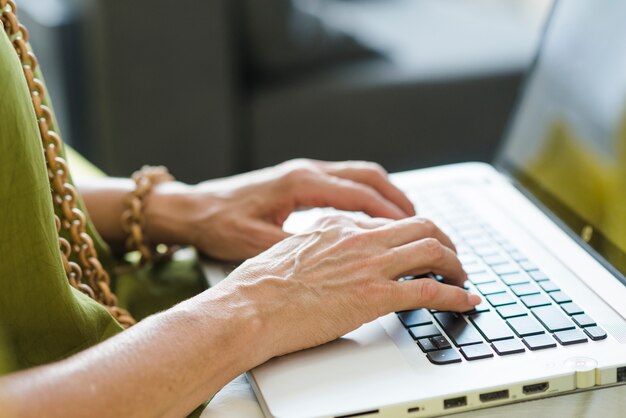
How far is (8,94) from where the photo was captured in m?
0.66

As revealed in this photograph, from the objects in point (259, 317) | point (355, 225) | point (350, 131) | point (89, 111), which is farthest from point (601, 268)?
point (89, 111)

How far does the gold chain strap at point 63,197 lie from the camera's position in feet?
2.65

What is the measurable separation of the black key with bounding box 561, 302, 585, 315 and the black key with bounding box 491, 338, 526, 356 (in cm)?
7

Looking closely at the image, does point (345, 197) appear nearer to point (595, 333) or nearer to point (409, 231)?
point (409, 231)

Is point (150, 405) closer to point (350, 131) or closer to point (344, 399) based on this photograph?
point (344, 399)

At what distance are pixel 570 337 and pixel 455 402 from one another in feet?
0.41

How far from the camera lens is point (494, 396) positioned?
0.68 metres

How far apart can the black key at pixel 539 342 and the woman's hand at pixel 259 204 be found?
0.81ft

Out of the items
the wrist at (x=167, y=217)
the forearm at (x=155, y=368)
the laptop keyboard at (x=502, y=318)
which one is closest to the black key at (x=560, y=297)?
the laptop keyboard at (x=502, y=318)

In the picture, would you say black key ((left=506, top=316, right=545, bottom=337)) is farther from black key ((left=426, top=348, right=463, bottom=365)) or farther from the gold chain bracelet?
the gold chain bracelet

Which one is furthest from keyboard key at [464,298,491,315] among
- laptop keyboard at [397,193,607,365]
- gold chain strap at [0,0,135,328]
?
gold chain strap at [0,0,135,328]

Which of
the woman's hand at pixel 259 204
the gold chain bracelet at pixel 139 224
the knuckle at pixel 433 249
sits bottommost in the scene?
the gold chain bracelet at pixel 139 224

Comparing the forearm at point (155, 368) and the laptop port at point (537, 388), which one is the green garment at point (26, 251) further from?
the laptop port at point (537, 388)

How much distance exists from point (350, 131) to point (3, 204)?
1.40 m
